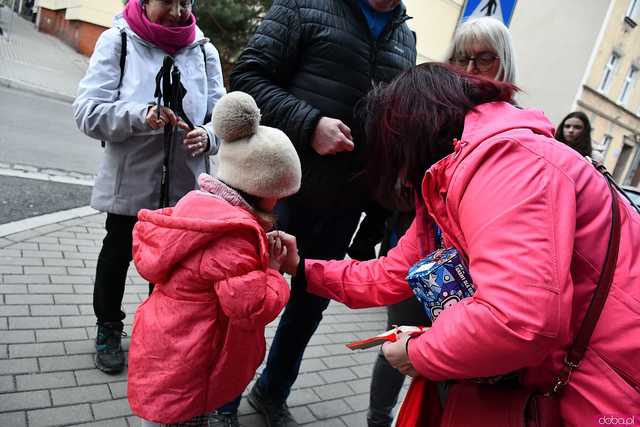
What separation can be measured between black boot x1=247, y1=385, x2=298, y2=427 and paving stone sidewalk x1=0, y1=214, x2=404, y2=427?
0.05m

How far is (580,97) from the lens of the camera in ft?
65.0

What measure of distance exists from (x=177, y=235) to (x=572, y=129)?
3541mm

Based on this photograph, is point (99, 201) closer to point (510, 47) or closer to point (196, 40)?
point (196, 40)

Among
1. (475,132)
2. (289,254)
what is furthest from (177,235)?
(475,132)

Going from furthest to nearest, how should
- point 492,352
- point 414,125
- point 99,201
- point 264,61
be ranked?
point 99,201 → point 264,61 → point 414,125 → point 492,352

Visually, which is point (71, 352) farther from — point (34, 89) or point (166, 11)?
point (34, 89)

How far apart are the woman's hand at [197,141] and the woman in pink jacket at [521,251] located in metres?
1.22

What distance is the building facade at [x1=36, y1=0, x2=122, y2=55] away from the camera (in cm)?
1909

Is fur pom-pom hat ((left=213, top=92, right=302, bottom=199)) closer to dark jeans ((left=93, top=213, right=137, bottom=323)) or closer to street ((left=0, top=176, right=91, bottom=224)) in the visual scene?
dark jeans ((left=93, top=213, right=137, bottom=323))

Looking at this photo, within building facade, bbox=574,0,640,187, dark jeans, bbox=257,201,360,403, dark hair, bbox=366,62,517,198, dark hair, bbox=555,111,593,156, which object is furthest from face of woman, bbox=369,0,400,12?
building facade, bbox=574,0,640,187

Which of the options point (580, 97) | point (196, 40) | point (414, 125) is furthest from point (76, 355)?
point (580, 97)

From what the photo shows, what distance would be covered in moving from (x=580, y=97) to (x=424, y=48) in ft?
20.4

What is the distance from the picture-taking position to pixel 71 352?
2.78 metres

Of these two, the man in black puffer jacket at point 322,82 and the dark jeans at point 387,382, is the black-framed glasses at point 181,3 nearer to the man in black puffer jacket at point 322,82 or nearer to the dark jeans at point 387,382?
the man in black puffer jacket at point 322,82
